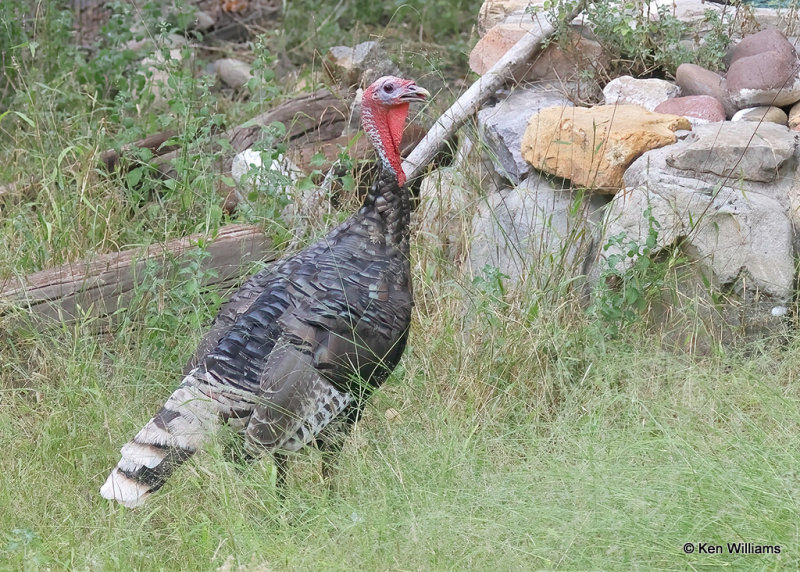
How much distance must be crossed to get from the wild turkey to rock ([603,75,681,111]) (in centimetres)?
164

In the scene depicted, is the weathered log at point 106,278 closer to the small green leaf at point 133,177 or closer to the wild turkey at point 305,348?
the small green leaf at point 133,177

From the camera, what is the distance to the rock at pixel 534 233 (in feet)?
14.8

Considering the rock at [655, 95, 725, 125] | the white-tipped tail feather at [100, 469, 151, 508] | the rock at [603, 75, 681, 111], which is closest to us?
the white-tipped tail feather at [100, 469, 151, 508]

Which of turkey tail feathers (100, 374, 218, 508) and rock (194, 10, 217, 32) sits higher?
turkey tail feathers (100, 374, 218, 508)

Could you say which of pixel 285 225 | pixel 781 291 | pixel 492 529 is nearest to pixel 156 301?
pixel 285 225

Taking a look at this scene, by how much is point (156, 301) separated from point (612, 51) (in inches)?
106

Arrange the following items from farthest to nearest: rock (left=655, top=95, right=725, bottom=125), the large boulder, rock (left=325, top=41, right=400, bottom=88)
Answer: rock (left=325, top=41, right=400, bottom=88)
rock (left=655, top=95, right=725, bottom=125)
the large boulder

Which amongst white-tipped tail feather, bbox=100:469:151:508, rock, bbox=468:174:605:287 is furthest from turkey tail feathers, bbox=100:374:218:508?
rock, bbox=468:174:605:287

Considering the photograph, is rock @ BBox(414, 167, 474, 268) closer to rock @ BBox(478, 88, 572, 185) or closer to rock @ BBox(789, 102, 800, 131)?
rock @ BBox(478, 88, 572, 185)

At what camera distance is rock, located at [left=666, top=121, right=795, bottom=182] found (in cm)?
455

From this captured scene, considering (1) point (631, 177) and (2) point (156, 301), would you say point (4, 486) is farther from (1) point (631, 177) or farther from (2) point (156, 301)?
(1) point (631, 177)

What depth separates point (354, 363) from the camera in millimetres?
3646

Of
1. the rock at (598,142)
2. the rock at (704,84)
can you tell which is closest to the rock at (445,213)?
the rock at (598,142)

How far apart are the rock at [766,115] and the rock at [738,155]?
1.10 feet
